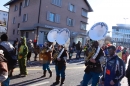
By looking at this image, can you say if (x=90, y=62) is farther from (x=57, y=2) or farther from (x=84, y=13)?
(x=84, y=13)

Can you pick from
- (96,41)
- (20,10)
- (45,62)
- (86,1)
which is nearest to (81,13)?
(86,1)

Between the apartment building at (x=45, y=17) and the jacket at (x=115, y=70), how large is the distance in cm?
1754

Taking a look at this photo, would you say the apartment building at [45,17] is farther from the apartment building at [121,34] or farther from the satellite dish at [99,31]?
the apartment building at [121,34]

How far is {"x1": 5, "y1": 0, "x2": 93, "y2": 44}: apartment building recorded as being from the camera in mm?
22078

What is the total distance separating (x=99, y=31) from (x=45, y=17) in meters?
18.2

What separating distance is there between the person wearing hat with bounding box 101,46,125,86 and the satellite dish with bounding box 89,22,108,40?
777mm

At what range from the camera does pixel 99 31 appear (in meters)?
4.91

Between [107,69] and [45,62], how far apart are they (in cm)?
382

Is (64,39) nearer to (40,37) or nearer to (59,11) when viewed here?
(40,37)

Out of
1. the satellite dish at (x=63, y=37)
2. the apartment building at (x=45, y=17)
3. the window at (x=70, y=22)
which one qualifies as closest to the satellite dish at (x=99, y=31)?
the satellite dish at (x=63, y=37)

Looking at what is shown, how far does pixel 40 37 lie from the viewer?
71.0 ft

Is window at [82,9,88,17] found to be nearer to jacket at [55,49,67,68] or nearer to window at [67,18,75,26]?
window at [67,18,75,26]

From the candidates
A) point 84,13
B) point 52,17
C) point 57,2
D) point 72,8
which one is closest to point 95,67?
point 52,17

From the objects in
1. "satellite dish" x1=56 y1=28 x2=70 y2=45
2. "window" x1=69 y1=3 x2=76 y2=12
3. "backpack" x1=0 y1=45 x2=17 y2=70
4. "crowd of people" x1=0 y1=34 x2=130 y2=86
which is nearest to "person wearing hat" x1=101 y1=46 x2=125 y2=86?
"crowd of people" x1=0 y1=34 x2=130 y2=86
